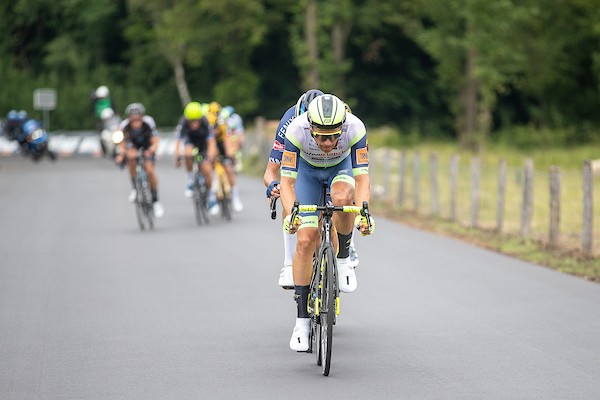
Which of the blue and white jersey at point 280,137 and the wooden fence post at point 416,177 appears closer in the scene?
the blue and white jersey at point 280,137

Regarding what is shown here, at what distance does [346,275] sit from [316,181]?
0.74 meters

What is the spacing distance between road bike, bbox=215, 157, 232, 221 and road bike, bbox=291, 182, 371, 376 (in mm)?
11942

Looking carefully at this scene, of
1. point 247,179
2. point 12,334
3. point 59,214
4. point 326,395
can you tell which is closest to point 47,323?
point 12,334

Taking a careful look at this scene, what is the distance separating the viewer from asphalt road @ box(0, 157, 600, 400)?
27.6ft

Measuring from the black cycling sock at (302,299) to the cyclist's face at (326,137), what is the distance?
40.9 inches

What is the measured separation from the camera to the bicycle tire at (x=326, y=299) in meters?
8.50

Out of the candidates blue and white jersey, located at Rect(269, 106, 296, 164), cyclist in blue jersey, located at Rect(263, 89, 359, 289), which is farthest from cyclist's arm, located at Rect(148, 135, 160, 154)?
blue and white jersey, located at Rect(269, 106, 296, 164)

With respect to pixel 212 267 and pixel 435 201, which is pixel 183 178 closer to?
pixel 435 201

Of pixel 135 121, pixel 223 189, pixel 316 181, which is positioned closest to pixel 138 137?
pixel 135 121

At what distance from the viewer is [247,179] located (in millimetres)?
33594

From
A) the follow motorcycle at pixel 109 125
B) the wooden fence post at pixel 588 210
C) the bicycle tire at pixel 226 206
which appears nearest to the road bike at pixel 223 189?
the bicycle tire at pixel 226 206

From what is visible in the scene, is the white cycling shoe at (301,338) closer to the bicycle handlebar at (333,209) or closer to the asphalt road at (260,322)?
the asphalt road at (260,322)

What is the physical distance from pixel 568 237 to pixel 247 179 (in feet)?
51.2

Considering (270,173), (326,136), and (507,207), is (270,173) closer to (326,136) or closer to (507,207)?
(326,136)
